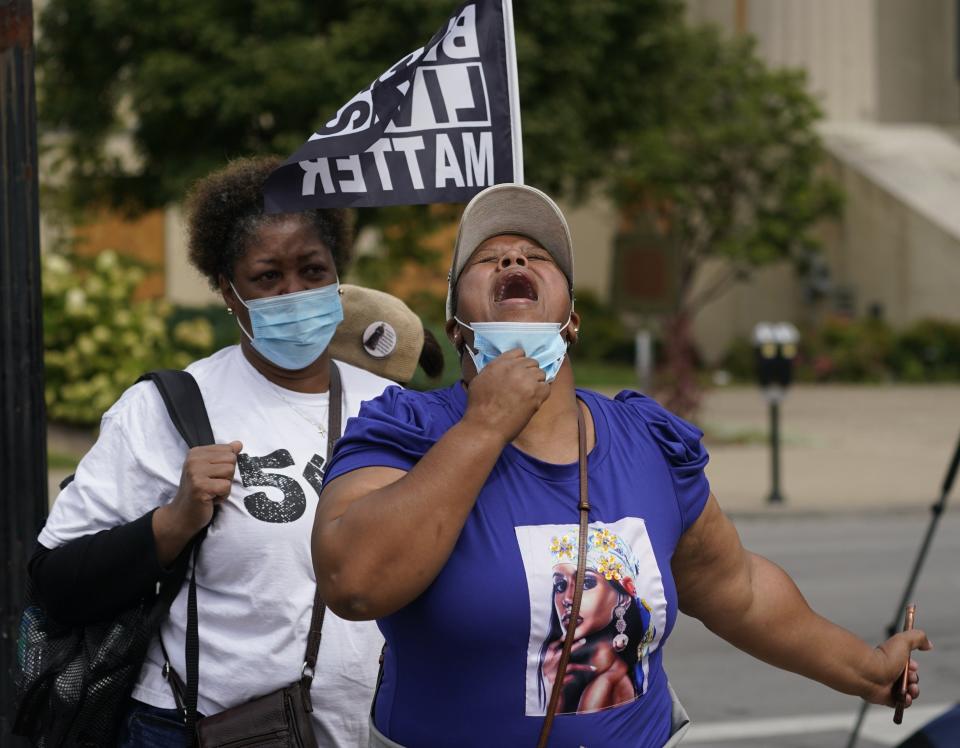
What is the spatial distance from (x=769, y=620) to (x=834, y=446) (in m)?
16.9

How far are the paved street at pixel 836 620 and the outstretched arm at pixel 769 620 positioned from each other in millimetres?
4137

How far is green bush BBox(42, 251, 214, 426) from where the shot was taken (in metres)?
15.6

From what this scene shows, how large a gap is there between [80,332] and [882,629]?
32.2 ft

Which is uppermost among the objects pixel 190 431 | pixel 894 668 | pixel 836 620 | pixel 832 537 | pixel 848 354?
pixel 190 431

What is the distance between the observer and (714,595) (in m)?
2.62

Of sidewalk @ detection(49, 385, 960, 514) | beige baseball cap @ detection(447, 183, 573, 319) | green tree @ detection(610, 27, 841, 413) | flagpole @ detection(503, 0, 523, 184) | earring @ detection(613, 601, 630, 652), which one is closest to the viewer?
earring @ detection(613, 601, 630, 652)

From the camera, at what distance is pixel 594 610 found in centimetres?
225

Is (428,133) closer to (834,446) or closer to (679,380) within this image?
(679,380)

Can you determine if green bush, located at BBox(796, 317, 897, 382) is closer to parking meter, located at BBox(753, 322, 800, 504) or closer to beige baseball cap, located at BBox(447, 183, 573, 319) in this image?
parking meter, located at BBox(753, 322, 800, 504)

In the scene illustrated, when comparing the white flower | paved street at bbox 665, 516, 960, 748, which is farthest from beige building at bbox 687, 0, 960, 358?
the white flower

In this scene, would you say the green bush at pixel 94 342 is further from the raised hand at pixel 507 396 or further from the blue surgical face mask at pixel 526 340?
the raised hand at pixel 507 396

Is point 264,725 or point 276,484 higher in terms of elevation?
point 276,484

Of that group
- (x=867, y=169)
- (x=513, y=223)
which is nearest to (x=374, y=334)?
(x=513, y=223)

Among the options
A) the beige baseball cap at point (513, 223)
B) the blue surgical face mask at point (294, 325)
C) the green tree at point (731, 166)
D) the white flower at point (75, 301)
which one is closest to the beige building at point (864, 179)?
the green tree at point (731, 166)
